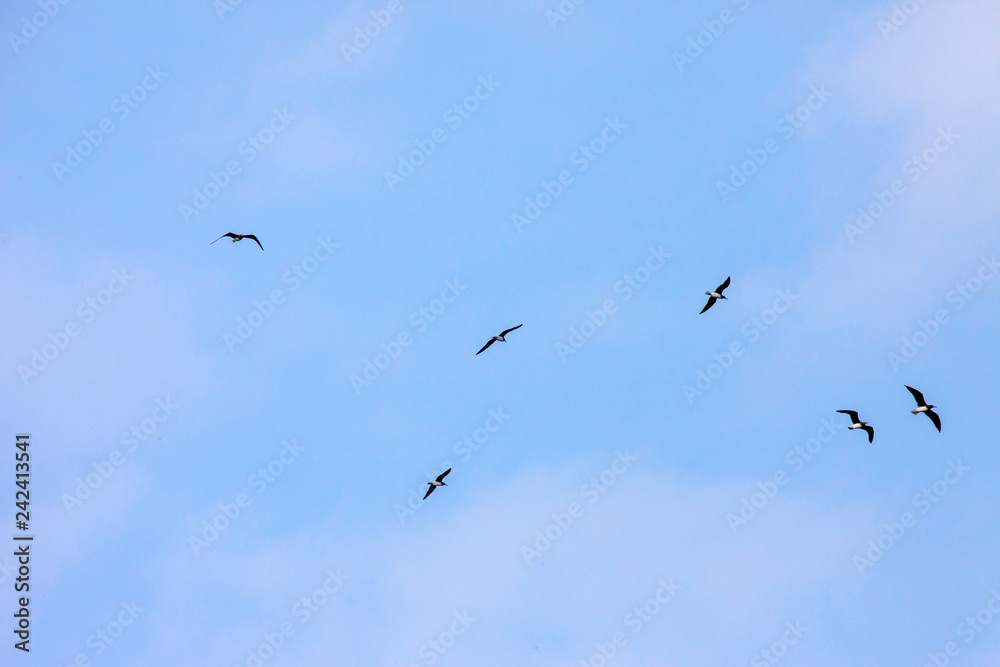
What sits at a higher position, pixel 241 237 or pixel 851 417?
pixel 851 417

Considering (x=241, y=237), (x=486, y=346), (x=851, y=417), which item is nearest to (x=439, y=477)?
(x=486, y=346)

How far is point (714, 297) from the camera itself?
74500 mm

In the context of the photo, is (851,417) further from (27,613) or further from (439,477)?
(27,613)

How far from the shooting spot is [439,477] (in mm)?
81688

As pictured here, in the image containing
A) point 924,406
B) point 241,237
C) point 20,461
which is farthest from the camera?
point 241,237

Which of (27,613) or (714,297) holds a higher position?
(714,297)

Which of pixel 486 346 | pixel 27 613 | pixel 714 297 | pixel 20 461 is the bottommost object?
A: pixel 27 613

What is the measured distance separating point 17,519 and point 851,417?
1777 inches

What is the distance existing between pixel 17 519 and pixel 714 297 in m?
38.4

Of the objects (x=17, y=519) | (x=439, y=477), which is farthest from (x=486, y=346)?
(x=17, y=519)

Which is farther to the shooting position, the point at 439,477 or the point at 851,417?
the point at 439,477

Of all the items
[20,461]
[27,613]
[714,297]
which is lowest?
[27,613]

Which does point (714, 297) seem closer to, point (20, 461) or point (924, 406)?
point (924, 406)

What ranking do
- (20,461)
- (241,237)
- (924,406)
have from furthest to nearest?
(241,237) < (924,406) < (20,461)
